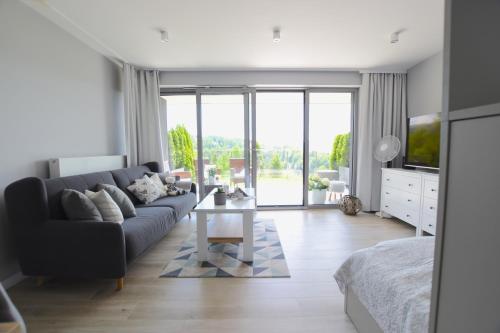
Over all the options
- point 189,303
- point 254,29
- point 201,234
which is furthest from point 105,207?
point 254,29

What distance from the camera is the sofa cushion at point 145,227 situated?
2075 millimetres

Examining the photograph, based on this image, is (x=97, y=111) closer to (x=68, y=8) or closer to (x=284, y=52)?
(x=68, y=8)

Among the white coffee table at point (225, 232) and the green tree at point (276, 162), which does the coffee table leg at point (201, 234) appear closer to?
the white coffee table at point (225, 232)

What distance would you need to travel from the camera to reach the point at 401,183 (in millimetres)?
3525

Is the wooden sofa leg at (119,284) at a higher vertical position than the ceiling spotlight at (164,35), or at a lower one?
lower

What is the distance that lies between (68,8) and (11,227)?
2060 millimetres

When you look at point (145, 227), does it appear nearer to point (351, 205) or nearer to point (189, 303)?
point (189, 303)

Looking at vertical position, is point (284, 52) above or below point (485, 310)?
above

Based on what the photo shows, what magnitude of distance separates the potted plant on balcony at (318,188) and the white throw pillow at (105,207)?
3.31 meters

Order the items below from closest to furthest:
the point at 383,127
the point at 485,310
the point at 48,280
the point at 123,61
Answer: the point at 485,310, the point at 48,280, the point at 123,61, the point at 383,127

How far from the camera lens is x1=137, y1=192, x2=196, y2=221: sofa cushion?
3.05 metres

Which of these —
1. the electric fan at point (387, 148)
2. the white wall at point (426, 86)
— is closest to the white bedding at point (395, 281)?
the electric fan at point (387, 148)

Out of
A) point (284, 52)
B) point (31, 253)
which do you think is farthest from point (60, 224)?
point (284, 52)

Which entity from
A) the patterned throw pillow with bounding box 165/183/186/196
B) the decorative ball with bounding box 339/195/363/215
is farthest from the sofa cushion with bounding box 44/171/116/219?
the decorative ball with bounding box 339/195/363/215
